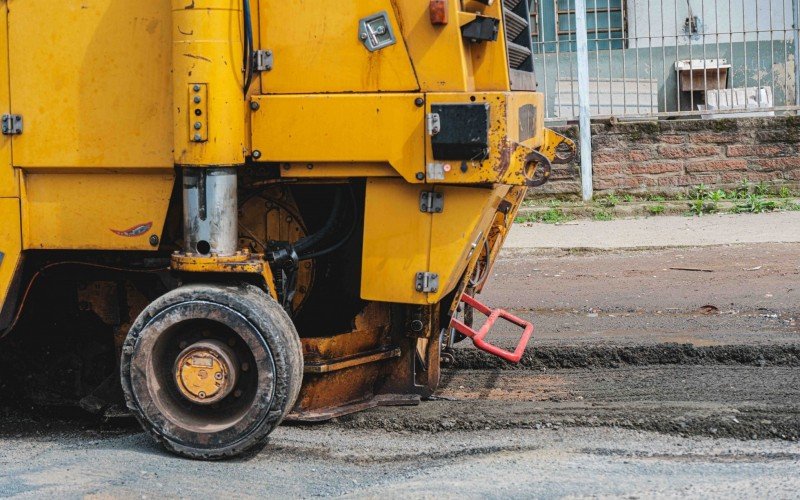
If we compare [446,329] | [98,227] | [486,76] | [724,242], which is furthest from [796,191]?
[98,227]

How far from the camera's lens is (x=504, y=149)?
4.57 m

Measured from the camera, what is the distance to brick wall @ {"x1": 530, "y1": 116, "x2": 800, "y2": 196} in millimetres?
11117

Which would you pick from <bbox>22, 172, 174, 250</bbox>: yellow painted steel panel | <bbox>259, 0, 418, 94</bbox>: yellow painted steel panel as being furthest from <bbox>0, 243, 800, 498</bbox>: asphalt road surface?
<bbox>259, 0, 418, 94</bbox>: yellow painted steel panel

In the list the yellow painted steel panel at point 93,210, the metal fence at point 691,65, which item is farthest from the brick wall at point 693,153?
the yellow painted steel panel at point 93,210

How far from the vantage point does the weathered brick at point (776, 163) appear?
11117mm

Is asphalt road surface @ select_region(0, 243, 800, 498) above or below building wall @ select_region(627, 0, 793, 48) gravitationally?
below

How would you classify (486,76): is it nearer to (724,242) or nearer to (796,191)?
(724,242)

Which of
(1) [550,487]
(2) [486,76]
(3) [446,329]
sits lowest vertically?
(1) [550,487]

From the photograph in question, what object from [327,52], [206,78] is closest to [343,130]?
[327,52]

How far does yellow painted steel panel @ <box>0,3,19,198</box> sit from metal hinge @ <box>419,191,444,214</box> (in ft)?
5.42

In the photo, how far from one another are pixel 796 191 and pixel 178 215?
7.75 metres

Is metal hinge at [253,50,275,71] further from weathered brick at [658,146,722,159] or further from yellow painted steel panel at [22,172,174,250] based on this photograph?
weathered brick at [658,146,722,159]

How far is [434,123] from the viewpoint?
4578 millimetres

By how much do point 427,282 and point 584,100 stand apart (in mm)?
6864
